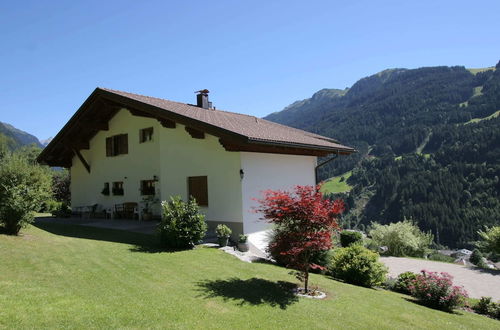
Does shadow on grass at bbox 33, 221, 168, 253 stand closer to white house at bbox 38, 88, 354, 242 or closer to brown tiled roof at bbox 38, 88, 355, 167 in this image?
white house at bbox 38, 88, 354, 242

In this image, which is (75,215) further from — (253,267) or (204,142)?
(253,267)

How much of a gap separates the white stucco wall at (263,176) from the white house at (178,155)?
0.12 ft

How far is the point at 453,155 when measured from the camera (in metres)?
113

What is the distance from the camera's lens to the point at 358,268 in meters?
9.87

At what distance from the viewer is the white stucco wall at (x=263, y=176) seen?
42.7 ft

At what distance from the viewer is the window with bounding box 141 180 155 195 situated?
17523 millimetres

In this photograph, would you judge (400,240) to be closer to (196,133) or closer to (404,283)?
(404,283)

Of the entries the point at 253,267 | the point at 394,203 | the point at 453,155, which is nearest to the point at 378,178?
the point at 394,203

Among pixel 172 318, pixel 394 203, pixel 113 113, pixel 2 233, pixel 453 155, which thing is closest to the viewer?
pixel 172 318

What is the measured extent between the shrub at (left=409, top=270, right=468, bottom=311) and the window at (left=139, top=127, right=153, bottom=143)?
43.5ft

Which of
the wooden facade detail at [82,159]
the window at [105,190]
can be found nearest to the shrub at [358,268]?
the window at [105,190]

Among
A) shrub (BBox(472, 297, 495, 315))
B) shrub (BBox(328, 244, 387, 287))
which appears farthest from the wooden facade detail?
shrub (BBox(472, 297, 495, 315))

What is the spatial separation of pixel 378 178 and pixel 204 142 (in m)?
116

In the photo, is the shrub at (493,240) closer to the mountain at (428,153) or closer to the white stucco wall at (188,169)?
the white stucco wall at (188,169)
